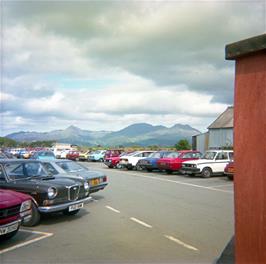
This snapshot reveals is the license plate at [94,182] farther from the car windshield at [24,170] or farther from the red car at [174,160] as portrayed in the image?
the red car at [174,160]

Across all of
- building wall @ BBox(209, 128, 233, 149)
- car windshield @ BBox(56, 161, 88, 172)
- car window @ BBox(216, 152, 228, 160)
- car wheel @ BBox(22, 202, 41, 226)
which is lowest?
car wheel @ BBox(22, 202, 41, 226)

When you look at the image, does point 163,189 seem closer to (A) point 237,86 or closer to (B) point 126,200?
(B) point 126,200

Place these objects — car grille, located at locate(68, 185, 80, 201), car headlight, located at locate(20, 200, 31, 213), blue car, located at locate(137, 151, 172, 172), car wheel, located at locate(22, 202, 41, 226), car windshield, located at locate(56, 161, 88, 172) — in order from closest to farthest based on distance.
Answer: car headlight, located at locate(20, 200, 31, 213) → car wheel, located at locate(22, 202, 41, 226) → car grille, located at locate(68, 185, 80, 201) → car windshield, located at locate(56, 161, 88, 172) → blue car, located at locate(137, 151, 172, 172)

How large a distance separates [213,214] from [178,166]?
1583cm

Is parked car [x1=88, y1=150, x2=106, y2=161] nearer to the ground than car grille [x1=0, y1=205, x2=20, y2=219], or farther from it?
farther from it

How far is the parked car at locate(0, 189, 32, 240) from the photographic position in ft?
23.5

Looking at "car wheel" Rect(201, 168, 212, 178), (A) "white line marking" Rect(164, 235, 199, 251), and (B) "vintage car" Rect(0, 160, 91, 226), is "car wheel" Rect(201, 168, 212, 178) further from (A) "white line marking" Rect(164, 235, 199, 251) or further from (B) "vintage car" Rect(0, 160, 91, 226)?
(A) "white line marking" Rect(164, 235, 199, 251)

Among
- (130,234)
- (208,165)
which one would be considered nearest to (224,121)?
(208,165)

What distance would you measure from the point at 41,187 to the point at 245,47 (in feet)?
23.6

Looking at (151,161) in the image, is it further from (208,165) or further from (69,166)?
(69,166)

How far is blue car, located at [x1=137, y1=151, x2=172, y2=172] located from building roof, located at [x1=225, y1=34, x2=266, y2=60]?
25284 mm

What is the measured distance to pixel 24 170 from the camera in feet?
35.4

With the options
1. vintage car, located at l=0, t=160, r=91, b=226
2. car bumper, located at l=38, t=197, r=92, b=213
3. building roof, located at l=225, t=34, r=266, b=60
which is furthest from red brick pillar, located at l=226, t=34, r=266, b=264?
vintage car, located at l=0, t=160, r=91, b=226

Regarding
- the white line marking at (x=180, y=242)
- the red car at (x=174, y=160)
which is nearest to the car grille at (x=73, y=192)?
the white line marking at (x=180, y=242)
